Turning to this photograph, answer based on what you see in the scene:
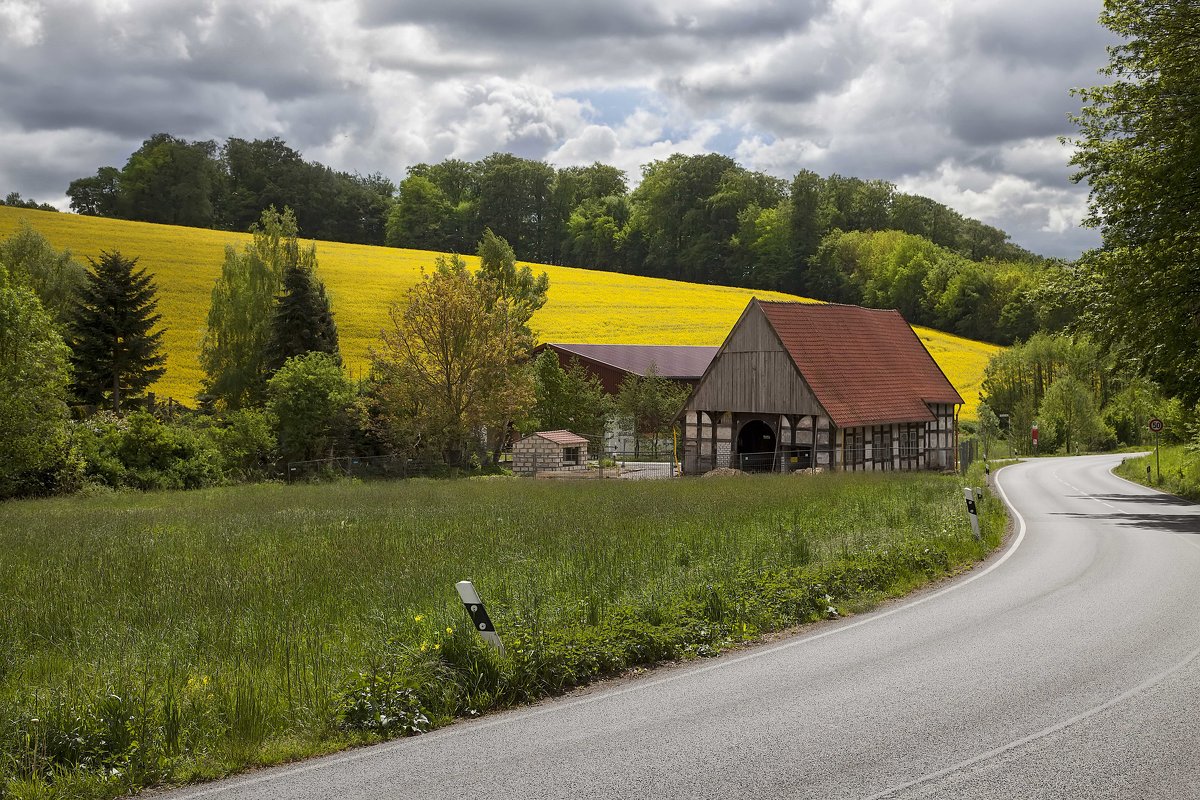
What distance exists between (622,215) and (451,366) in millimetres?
76488

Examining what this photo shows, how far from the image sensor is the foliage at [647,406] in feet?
177

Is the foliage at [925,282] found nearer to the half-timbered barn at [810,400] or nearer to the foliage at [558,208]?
the foliage at [558,208]

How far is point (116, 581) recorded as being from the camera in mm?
13094

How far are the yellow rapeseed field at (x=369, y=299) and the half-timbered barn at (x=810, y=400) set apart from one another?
2354 cm

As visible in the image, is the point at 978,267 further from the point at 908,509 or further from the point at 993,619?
the point at 993,619

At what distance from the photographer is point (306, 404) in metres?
42.4

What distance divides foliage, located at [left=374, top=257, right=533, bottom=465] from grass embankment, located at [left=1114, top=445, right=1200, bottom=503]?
26.9 meters

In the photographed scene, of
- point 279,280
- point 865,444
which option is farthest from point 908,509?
point 279,280

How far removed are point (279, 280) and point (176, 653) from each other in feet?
161

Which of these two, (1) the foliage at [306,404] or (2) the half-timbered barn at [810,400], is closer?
(2) the half-timbered barn at [810,400]

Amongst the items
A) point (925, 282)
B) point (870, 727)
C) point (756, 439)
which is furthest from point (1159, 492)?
point (925, 282)

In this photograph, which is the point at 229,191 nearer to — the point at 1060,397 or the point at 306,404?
the point at 306,404

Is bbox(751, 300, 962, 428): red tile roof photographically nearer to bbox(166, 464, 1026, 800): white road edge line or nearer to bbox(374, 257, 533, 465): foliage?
bbox(374, 257, 533, 465): foliage

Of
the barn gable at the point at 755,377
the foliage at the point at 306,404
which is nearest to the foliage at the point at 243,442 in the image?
the foliage at the point at 306,404
